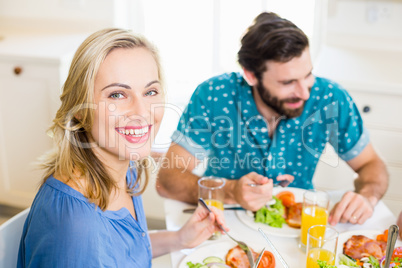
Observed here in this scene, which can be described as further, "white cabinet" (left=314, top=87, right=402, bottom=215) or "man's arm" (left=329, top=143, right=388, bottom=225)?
"white cabinet" (left=314, top=87, right=402, bottom=215)

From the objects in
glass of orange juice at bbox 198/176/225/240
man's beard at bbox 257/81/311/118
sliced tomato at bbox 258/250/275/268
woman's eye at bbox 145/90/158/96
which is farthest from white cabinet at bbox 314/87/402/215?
woman's eye at bbox 145/90/158/96

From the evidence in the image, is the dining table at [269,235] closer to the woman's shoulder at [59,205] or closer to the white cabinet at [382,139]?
the woman's shoulder at [59,205]

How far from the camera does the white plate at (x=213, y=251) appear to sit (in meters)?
1.16

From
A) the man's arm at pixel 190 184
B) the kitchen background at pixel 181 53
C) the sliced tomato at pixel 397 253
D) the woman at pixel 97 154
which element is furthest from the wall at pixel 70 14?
the sliced tomato at pixel 397 253

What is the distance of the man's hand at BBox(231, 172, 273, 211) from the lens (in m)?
1.32

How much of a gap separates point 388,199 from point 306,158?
3.45 ft

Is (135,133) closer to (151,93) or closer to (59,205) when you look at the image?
(151,93)

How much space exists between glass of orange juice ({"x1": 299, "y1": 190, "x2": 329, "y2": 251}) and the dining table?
0.04 metres

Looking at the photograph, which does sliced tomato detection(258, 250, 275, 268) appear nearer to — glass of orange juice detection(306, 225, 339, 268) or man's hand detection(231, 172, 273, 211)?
glass of orange juice detection(306, 225, 339, 268)

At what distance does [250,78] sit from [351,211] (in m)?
0.57

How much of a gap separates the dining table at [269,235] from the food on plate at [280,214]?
0.15 ft

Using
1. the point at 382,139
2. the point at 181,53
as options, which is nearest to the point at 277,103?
the point at 382,139

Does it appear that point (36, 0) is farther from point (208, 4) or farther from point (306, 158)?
point (306, 158)

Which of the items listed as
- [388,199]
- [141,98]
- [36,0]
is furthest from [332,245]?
[36,0]
